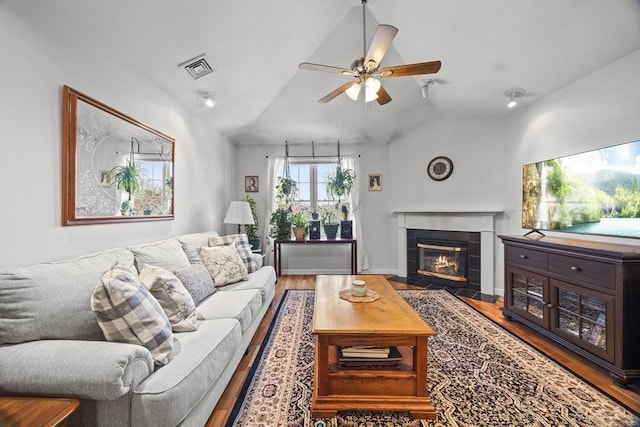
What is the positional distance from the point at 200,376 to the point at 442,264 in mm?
3793

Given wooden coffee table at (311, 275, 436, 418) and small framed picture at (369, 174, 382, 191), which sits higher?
small framed picture at (369, 174, 382, 191)

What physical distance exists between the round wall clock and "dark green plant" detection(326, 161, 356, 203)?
1.27m

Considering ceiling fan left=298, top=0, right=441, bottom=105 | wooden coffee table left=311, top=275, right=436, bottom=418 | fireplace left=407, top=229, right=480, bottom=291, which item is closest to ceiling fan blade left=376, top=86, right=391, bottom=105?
ceiling fan left=298, top=0, right=441, bottom=105

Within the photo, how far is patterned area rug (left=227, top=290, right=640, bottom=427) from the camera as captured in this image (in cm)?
154

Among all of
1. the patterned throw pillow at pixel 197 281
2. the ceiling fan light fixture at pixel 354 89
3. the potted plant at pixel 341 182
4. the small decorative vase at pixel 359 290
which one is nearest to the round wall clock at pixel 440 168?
the potted plant at pixel 341 182

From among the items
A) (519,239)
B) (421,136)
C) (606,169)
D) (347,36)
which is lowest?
(519,239)

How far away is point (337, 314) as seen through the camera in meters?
1.79

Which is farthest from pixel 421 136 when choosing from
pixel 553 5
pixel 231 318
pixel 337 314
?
pixel 231 318

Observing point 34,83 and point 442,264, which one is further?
point 442,264

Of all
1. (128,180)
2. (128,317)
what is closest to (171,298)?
(128,317)

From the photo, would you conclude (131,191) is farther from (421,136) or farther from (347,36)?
(421,136)

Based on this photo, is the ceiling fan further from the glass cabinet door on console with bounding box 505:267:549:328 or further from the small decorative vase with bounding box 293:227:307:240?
the small decorative vase with bounding box 293:227:307:240

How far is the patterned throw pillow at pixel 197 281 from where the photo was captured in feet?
6.88

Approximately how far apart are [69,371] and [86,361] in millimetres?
62
